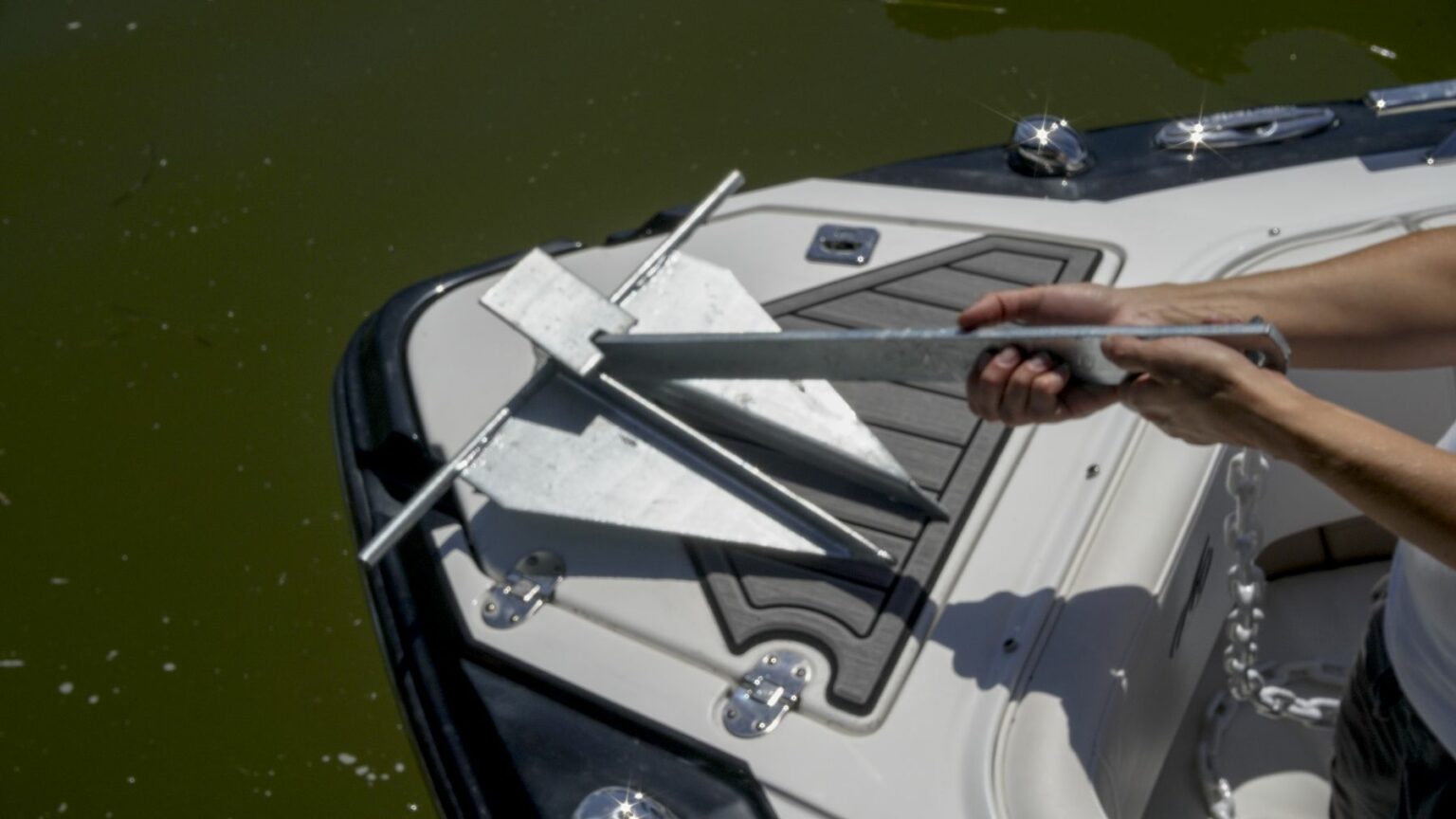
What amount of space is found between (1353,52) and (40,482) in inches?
119

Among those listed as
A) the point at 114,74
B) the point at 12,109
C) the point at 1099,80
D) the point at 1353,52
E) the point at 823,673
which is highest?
the point at 1353,52

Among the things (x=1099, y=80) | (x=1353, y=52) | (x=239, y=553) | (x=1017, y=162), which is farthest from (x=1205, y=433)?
(x=1353, y=52)

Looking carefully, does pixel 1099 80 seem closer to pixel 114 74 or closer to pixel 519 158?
pixel 519 158

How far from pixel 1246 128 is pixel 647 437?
1.00 meters

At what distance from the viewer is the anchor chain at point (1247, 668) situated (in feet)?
4.14

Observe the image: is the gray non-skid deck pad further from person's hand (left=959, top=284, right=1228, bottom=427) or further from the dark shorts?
the dark shorts

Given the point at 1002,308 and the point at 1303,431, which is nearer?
the point at 1303,431

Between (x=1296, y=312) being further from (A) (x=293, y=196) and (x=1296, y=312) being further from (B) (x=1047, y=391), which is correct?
(A) (x=293, y=196)

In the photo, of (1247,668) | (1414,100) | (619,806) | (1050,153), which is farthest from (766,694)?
(1414,100)

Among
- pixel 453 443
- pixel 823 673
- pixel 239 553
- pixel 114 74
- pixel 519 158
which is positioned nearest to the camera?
pixel 823 673

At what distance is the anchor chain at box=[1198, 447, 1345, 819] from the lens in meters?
1.26

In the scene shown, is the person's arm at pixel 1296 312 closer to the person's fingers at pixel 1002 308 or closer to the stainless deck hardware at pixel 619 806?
the person's fingers at pixel 1002 308

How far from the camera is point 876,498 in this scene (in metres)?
1.37

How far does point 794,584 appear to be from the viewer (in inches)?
51.2
